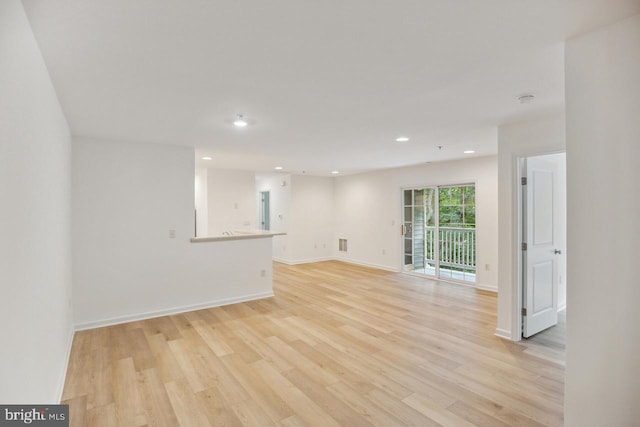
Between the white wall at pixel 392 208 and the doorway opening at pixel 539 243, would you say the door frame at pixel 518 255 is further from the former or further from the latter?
the white wall at pixel 392 208

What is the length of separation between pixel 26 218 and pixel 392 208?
650cm

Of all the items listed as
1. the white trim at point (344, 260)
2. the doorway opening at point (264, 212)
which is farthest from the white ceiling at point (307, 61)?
the doorway opening at point (264, 212)

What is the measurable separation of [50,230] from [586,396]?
11.4ft

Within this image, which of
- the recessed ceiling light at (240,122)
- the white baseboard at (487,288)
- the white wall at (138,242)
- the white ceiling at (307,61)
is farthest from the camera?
the white baseboard at (487,288)

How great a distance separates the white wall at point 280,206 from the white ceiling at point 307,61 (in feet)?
15.2

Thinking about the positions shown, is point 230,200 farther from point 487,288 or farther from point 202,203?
point 487,288

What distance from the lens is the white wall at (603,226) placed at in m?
1.54

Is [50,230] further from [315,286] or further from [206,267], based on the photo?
[315,286]

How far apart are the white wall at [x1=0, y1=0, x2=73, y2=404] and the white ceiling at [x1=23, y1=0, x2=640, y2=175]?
233 millimetres

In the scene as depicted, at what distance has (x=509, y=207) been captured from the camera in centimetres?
344

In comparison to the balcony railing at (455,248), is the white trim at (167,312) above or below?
below

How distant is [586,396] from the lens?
1714mm

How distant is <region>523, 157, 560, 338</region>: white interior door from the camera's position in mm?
3428

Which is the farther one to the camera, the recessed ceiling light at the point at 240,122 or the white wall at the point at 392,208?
the white wall at the point at 392,208
